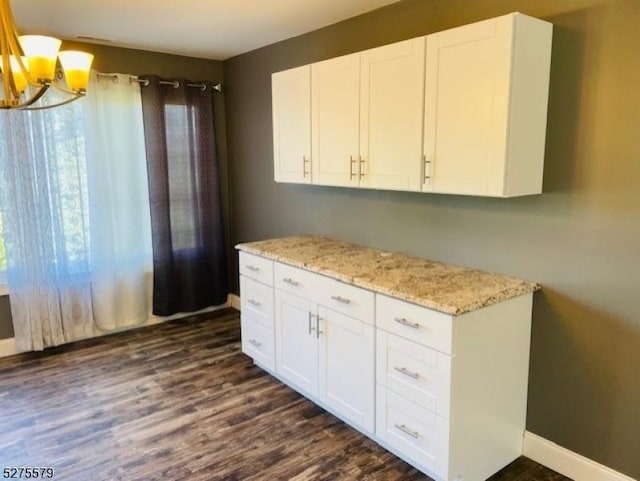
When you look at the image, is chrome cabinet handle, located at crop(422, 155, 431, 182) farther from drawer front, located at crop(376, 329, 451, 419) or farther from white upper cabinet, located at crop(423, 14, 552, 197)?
drawer front, located at crop(376, 329, 451, 419)

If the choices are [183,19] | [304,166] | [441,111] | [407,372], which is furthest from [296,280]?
[183,19]

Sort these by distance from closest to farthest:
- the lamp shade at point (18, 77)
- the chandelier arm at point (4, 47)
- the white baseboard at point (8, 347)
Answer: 1. the chandelier arm at point (4, 47)
2. the lamp shade at point (18, 77)
3. the white baseboard at point (8, 347)

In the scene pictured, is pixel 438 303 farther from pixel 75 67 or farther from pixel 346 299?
pixel 75 67

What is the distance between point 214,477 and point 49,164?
2831mm

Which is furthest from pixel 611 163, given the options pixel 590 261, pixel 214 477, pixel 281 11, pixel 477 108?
pixel 214 477

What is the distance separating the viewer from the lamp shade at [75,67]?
1.97 m

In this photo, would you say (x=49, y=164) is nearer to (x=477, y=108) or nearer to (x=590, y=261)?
(x=477, y=108)

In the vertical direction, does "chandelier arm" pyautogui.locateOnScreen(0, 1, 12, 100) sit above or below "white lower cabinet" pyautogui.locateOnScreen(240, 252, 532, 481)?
above

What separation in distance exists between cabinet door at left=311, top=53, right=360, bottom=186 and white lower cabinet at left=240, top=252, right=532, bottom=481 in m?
0.69

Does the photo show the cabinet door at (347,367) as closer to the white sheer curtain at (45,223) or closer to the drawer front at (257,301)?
the drawer front at (257,301)

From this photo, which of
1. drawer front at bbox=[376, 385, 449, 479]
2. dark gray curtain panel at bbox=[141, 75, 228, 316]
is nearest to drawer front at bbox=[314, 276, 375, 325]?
drawer front at bbox=[376, 385, 449, 479]

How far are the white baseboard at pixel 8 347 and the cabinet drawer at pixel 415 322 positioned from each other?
319 centimetres

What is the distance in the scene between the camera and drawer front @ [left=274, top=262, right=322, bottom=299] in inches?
112

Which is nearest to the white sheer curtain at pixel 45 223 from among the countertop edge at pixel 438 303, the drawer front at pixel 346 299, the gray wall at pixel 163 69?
the gray wall at pixel 163 69
